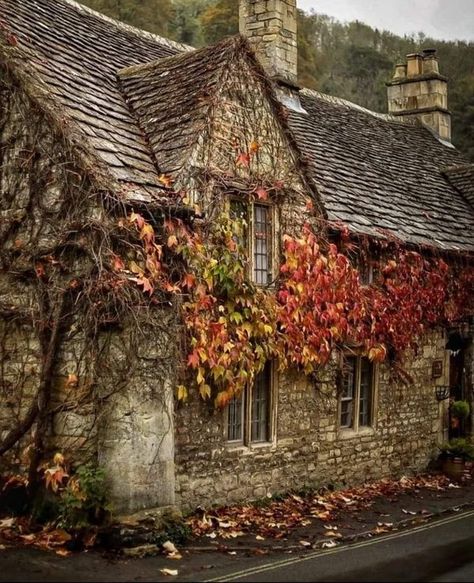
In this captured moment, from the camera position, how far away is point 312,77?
38.2 meters

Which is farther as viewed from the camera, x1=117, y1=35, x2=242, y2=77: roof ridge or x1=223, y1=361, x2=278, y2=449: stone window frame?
x1=117, y1=35, x2=242, y2=77: roof ridge

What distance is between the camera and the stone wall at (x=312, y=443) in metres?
11.2

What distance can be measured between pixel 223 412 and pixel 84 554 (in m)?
3.16

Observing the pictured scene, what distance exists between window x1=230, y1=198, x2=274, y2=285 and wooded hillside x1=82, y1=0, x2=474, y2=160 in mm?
25480

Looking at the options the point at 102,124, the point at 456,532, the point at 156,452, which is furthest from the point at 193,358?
the point at 456,532

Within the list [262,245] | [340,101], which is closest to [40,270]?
[262,245]

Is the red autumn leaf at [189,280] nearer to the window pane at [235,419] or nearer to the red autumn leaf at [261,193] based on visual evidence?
the red autumn leaf at [261,193]

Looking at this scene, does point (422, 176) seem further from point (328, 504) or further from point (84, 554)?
point (84, 554)

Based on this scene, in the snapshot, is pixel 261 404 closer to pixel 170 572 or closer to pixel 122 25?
pixel 170 572

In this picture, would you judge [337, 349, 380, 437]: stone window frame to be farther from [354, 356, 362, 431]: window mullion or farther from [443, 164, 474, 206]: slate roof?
[443, 164, 474, 206]: slate roof

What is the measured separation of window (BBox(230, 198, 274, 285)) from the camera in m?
12.1

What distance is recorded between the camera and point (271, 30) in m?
17.8

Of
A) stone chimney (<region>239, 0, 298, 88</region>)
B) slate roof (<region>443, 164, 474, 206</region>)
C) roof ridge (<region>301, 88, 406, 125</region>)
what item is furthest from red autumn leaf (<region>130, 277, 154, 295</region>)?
roof ridge (<region>301, 88, 406, 125</region>)

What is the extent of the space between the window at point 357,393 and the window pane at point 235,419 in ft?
9.04
